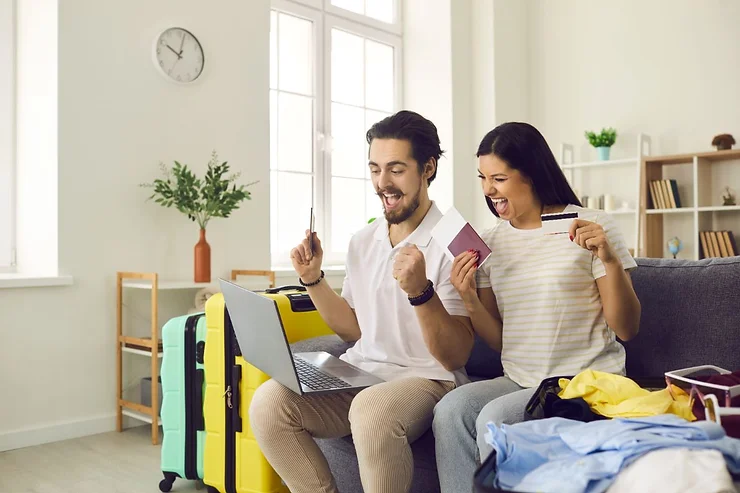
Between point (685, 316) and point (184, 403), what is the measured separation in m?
1.55

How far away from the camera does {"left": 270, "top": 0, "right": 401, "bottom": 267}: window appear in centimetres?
461

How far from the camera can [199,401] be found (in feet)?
7.68

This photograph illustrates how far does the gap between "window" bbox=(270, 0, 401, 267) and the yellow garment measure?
10.9ft

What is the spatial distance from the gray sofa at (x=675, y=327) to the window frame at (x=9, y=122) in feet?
7.29

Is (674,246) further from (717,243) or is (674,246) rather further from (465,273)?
(465,273)

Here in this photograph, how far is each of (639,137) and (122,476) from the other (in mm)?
3743

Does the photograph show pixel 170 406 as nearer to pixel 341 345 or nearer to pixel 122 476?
pixel 122 476

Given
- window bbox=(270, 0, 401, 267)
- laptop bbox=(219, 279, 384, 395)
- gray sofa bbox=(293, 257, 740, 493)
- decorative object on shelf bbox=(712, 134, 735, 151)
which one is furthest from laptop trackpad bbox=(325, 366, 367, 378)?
decorative object on shelf bbox=(712, 134, 735, 151)

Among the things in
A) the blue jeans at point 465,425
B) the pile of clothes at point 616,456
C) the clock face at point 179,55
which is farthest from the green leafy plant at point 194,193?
the pile of clothes at point 616,456

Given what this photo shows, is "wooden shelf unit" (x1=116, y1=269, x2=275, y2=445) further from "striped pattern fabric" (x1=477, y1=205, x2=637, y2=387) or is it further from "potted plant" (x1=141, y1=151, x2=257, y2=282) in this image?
"striped pattern fabric" (x1=477, y1=205, x2=637, y2=387)

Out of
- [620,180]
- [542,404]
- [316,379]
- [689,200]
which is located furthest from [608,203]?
[542,404]

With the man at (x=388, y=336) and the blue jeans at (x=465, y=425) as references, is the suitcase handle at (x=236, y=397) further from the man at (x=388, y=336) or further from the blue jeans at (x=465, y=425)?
the blue jeans at (x=465, y=425)

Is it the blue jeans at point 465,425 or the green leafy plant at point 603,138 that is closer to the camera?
the blue jeans at point 465,425

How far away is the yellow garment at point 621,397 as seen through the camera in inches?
49.1
